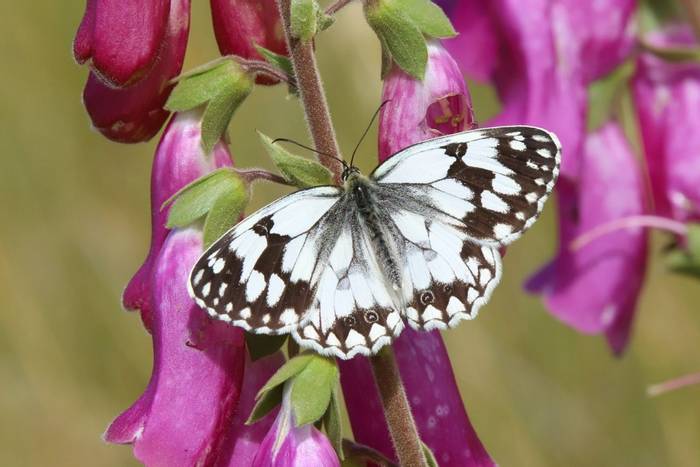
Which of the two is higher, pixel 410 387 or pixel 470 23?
pixel 470 23

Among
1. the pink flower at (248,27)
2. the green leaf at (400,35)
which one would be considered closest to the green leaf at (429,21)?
the green leaf at (400,35)

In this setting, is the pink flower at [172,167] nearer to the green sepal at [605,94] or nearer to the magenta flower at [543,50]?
the magenta flower at [543,50]

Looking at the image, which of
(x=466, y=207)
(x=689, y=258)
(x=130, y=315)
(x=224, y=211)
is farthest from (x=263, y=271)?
(x=130, y=315)

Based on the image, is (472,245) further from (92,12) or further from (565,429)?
(565,429)

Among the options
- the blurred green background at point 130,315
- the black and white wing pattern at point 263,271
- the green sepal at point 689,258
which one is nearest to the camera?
the black and white wing pattern at point 263,271

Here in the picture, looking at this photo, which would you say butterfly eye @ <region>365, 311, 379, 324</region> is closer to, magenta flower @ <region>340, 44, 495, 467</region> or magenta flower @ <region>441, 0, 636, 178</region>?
magenta flower @ <region>340, 44, 495, 467</region>

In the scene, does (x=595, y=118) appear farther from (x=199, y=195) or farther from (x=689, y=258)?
(x=199, y=195)

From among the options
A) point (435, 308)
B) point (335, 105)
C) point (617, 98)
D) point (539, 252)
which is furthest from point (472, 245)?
point (335, 105)
